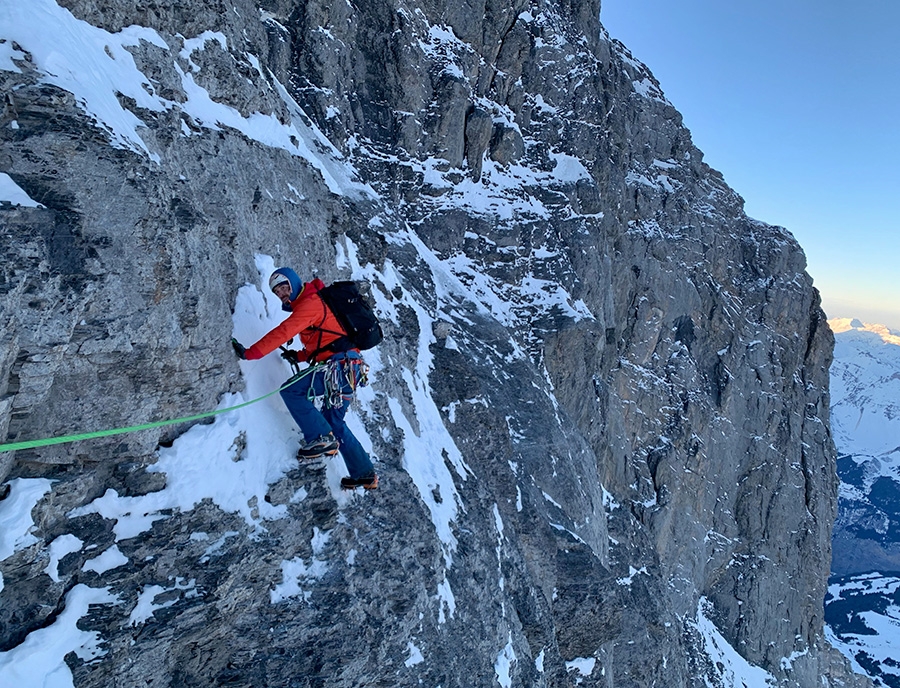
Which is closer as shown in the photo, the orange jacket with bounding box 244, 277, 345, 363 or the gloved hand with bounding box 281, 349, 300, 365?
the orange jacket with bounding box 244, 277, 345, 363

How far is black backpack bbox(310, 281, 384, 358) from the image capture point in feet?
25.4

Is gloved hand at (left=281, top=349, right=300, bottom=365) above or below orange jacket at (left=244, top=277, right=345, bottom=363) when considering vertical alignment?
below

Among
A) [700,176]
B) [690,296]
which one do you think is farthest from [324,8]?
[700,176]

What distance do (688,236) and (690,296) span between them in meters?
6.08

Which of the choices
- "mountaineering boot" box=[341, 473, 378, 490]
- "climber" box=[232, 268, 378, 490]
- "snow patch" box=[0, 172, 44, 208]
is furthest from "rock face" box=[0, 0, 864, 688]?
"climber" box=[232, 268, 378, 490]

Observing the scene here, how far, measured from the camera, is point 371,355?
40.6 feet

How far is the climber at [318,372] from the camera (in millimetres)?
7645

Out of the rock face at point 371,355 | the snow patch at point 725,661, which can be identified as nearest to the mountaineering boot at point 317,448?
the rock face at point 371,355

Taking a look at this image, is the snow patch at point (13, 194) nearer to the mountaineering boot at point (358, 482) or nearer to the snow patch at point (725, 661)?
the mountaineering boot at point (358, 482)

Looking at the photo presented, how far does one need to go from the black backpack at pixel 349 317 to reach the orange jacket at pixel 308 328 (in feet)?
0.23

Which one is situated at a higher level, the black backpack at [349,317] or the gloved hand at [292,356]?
the black backpack at [349,317]

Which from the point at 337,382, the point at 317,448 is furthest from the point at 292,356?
the point at 317,448

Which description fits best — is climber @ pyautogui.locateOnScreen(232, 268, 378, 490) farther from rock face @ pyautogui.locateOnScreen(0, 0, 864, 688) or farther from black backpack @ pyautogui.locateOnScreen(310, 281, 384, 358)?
rock face @ pyautogui.locateOnScreen(0, 0, 864, 688)

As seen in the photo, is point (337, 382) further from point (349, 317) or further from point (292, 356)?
point (349, 317)
